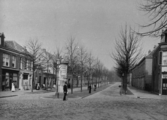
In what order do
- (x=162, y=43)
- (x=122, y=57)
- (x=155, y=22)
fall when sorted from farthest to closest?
(x=122, y=57), (x=162, y=43), (x=155, y=22)

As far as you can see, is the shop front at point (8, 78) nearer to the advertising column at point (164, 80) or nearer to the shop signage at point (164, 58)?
the advertising column at point (164, 80)

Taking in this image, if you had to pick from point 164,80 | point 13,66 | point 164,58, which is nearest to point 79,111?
point 164,80

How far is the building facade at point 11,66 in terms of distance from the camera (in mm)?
29062

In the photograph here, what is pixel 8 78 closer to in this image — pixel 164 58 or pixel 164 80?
pixel 164 80

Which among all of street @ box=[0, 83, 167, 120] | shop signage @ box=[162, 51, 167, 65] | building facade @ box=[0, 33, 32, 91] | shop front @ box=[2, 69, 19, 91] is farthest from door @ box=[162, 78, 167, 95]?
shop front @ box=[2, 69, 19, 91]

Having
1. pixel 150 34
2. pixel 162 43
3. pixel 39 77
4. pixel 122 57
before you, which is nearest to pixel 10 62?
pixel 39 77

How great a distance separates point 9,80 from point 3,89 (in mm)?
2569

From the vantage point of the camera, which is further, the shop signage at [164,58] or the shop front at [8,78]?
the shop front at [8,78]

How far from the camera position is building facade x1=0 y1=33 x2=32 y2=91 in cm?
2906

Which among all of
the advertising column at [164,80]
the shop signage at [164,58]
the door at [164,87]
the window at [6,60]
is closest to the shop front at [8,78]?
the window at [6,60]

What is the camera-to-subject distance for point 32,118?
8711 millimetres

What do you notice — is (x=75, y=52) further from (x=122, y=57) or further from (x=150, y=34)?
(x=150, y=34)

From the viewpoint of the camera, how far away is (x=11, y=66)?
31.9 meters

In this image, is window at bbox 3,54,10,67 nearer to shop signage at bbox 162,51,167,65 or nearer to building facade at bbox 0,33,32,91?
building facade at bbox 0,33,32,91
